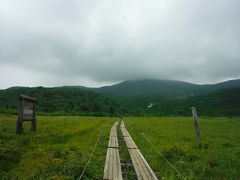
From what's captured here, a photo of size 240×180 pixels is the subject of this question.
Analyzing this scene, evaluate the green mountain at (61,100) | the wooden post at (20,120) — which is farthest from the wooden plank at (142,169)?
the green mountain at (61,100)

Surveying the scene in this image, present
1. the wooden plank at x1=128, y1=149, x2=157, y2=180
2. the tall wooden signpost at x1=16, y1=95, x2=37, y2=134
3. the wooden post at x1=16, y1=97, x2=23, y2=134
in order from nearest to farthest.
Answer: the wooden plank at x1=128, y1=149, x2=157, y2=180, the wooden post at x1=16, y1=97, x2=23, y2=134, the tall wooden signpost at x1=16, y1=95, x2=37, y2=134

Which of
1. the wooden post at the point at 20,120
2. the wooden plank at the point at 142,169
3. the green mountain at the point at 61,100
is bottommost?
the wooden plank at the point at 142,169

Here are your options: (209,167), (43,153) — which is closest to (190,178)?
(209,167)

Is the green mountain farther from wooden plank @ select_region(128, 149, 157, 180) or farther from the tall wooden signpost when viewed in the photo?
wooden plank @ select_region(128, 149, 157, 180)

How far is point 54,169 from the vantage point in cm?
1058

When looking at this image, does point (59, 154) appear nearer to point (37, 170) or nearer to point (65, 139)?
point (37, 170)

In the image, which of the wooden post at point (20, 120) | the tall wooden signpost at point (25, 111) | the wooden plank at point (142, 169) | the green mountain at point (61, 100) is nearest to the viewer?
the wooden plank at point (142, 169)

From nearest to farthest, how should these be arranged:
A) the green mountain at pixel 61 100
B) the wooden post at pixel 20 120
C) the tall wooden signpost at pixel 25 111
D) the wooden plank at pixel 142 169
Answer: the wooden plank at pixel 142 169 → the wooden post at pixel 20 120 → the tall wooden signpost at pixel 25 111 → the green mountain at pixel 61 100

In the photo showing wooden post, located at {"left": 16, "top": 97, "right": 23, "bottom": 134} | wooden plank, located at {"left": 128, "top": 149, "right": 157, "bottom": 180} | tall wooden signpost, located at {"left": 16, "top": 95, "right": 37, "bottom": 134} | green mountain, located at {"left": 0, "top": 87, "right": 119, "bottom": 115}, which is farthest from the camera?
green mountain, located at {"left": 0, "top": 87, "right": 119, "bottom": 115}

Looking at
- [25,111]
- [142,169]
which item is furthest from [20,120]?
[142,169]

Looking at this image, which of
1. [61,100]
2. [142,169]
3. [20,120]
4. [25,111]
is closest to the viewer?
[142,169]

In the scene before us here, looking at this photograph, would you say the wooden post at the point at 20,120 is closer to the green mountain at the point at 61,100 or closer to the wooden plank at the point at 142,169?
the wooden plank at the point at 142,169

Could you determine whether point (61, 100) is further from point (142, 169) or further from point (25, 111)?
point (142, 169)

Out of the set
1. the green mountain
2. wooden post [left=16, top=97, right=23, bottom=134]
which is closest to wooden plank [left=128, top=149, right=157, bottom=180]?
wooden post [left=16, top=97, right=23, bottom=134]
